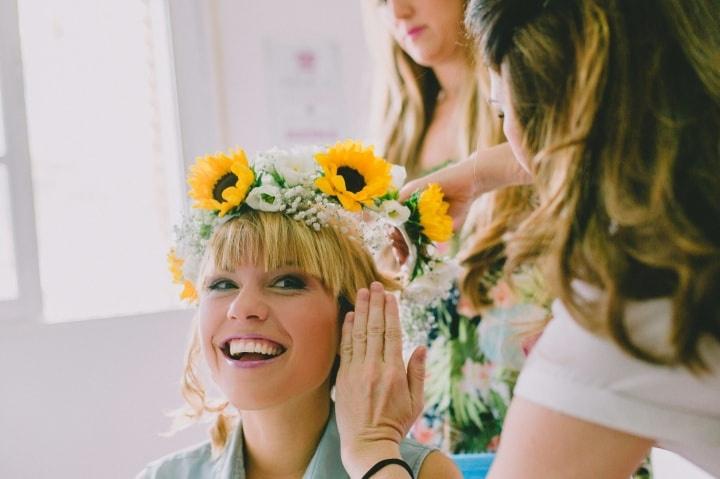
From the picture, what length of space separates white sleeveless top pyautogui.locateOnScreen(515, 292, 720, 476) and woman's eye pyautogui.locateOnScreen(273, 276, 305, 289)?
0.61 metres

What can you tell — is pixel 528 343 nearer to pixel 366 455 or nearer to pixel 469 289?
pixel 469 289

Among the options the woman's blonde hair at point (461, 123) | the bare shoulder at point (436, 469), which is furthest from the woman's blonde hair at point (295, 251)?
the woman's blonde hair at point (461, 123)

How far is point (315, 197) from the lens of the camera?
130 cm

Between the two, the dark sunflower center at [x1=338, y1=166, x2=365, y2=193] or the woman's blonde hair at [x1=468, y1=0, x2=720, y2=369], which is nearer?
the woman's blonde hair at [x1=468, y1=0, x2=720, y2=369]

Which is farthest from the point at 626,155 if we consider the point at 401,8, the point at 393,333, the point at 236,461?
the point at 401,8

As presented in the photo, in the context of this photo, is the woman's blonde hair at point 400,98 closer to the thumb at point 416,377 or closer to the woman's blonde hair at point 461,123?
the woman's blonde hair at point 461,123

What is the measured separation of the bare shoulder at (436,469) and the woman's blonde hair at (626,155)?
548 millimetres

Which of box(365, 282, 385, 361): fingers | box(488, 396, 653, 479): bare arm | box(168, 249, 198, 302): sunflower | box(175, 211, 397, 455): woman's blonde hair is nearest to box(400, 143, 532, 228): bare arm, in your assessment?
box(175, 211, 397, 455): woman's blonde hair

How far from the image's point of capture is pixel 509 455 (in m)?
0.76

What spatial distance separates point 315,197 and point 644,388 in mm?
696

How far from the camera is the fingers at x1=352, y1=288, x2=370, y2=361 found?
1.21 meters

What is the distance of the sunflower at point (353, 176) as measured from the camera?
129 centimetres

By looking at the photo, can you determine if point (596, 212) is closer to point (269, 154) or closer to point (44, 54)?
point (269, 154)

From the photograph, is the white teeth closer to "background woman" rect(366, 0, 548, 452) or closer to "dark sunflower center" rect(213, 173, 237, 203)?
"dark sunflower center" rect(213, 173, 237, 203)
